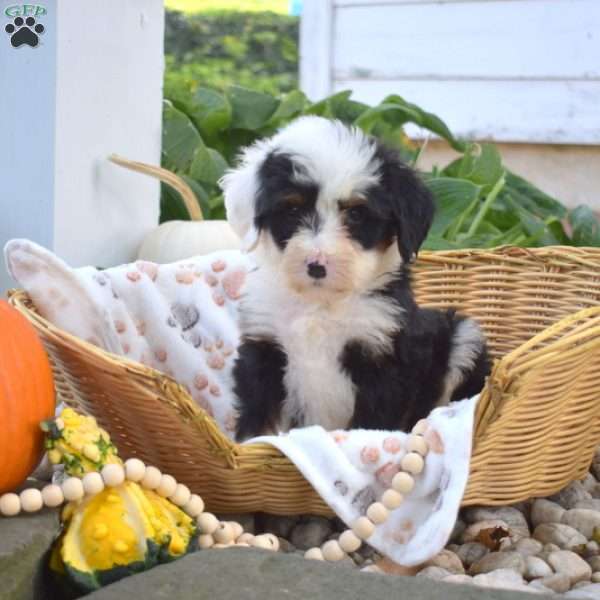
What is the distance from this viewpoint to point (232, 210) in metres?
3.45

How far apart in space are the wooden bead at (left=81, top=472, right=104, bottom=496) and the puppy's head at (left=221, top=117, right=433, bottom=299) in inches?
35.0

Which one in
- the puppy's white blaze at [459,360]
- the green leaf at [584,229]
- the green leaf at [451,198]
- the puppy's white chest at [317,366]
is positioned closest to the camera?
the puppy's white chest at [317,366]

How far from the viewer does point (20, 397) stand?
8.92 ft

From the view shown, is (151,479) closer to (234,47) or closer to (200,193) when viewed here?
(200,193)

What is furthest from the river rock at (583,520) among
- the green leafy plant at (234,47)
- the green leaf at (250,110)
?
the green leafy plant at (234,47)

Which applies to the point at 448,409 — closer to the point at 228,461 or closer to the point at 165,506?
the point at 228,461

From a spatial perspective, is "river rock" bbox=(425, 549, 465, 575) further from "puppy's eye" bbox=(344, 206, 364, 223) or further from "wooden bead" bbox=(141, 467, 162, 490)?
"puppy's eye" bbox=(344, 206, 364, 223)

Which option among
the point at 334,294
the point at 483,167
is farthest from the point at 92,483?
the point at 483,167

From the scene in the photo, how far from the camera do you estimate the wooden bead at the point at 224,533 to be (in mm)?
2842

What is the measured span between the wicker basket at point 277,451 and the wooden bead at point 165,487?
175 mm

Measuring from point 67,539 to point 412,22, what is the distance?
6.28 meters

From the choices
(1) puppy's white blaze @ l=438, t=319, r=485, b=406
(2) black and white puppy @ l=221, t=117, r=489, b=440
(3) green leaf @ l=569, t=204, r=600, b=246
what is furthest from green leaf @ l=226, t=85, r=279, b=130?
(1) puppy's white blaze @ l=438, t=319, r=485, b=406

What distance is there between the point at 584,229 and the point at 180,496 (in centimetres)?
368

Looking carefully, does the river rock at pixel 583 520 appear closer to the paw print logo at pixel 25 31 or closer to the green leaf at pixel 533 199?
the paw print logo at pixel 25 31
